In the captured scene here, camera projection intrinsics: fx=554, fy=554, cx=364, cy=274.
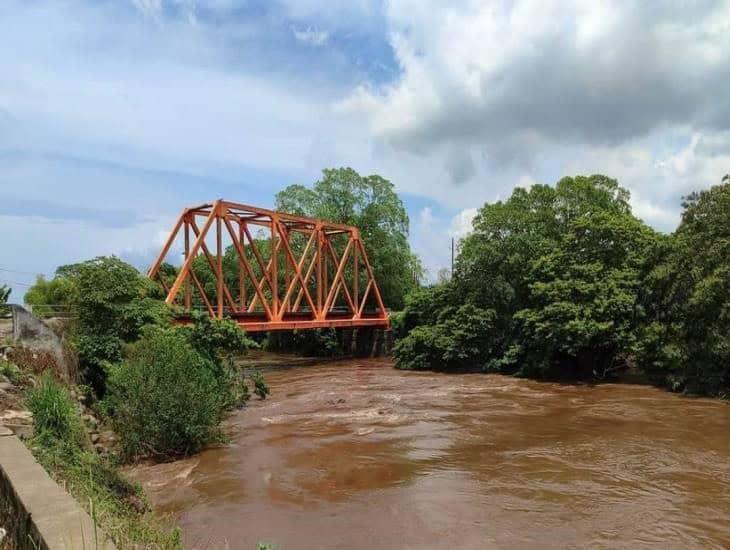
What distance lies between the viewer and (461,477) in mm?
10484

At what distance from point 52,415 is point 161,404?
3.23m

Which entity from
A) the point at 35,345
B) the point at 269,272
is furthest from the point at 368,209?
the point at 35,345

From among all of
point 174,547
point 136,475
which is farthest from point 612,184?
point 174,547

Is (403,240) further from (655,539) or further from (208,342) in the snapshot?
(655,539)

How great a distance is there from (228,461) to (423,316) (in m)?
20.8

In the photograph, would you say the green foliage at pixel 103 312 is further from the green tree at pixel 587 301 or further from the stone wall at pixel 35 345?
the green tree at pixel 587 301

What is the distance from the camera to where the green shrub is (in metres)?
8.00

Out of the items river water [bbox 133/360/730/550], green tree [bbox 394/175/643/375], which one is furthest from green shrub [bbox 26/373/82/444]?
green tree [bbox 394/175/643/375]

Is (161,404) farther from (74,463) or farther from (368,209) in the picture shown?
(368,209)

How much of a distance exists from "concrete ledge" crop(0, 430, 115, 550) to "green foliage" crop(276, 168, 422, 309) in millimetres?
38739

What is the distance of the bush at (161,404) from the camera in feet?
37.4

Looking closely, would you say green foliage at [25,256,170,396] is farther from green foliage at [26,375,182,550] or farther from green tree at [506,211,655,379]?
green tree at [506,211,655,379]

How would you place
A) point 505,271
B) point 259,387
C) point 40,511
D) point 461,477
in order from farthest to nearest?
point 505,271 → point 259,387 → point 461,477 → point 40,511

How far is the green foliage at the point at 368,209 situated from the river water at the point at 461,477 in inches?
1013
